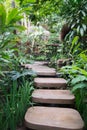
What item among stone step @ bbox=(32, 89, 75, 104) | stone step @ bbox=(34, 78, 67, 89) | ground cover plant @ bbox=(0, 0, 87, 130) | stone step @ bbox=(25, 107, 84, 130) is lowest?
stone step @ bbox=(25, 107, 84, 130)

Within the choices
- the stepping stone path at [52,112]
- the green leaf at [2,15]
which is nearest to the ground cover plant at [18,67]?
the green leaf at [2,15]

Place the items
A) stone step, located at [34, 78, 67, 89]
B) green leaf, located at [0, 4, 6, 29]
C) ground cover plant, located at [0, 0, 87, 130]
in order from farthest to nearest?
stone step, located at [34, 78, 67, 89]
ground cover plant, located at [0, 0, 87, 130]
green leaf, located at [0, 4, 6, 29]

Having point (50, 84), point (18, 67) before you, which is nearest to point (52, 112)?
point (50, 84)

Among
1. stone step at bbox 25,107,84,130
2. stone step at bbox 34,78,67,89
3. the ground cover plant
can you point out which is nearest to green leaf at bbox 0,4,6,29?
the ground cover plant

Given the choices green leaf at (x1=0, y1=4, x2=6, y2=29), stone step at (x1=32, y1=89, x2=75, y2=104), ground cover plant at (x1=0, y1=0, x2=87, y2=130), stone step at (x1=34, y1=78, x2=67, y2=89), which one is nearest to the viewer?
Result: green leaf at (x1=0, y1=4, x2=6, y2=29)

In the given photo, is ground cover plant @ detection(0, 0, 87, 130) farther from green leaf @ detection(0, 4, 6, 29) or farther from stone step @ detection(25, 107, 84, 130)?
stone step @ detection(25, 107, 84, 130)

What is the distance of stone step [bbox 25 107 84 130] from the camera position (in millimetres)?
1833

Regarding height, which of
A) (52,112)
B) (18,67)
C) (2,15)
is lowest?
(52,112)

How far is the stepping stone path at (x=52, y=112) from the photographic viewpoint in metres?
1.85

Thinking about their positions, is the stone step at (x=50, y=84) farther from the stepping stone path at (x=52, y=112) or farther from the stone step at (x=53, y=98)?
the stone step at (x=53, y=98)

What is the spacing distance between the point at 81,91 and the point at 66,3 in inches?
89.3

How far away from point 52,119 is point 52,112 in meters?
0.18

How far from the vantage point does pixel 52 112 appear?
2.15m

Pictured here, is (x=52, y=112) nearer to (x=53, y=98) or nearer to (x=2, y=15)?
(x=53, y=98)
